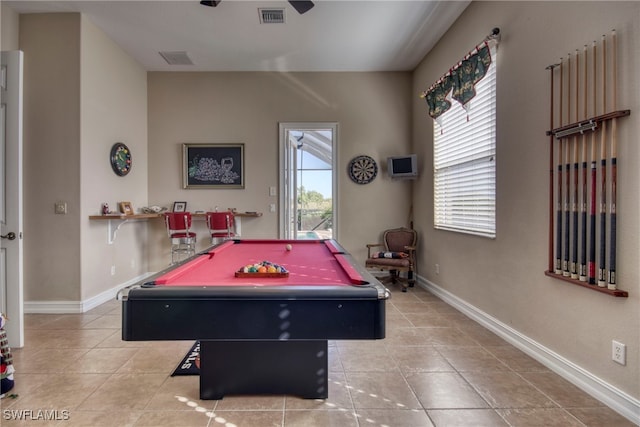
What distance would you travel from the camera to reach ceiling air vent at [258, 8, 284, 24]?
3393mm

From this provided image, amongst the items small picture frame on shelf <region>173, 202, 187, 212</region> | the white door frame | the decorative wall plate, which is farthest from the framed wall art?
the decorative wall plate

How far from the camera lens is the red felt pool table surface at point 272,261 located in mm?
1568

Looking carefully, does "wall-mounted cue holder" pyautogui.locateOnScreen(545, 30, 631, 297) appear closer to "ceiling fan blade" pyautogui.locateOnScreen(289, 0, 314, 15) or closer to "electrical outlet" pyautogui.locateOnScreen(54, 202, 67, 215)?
"ceiling fan blade" pyautogui.locateOnScreen(289, 0, 314, 15)

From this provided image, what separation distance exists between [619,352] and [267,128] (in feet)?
14.8

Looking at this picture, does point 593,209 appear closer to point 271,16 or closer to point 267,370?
point 267,370

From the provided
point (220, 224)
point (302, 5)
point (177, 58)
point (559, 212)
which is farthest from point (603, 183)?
point (177, 58)

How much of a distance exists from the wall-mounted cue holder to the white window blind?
0.77 m

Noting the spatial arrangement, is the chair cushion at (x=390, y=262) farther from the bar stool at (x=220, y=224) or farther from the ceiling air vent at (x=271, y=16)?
the ceiling air vent at (x=271, y=16)

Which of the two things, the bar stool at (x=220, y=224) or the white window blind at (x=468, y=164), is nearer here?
the white window blind at (x=468, y=164)

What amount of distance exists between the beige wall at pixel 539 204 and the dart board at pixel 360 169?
173 cm

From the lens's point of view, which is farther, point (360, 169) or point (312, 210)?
point (312, 210)

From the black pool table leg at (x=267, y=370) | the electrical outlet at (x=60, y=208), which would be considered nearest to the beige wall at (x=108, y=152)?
the electrical outlet at (x=60, y=208)

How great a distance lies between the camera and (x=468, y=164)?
3.45 meters

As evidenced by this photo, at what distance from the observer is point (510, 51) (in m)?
2.70
